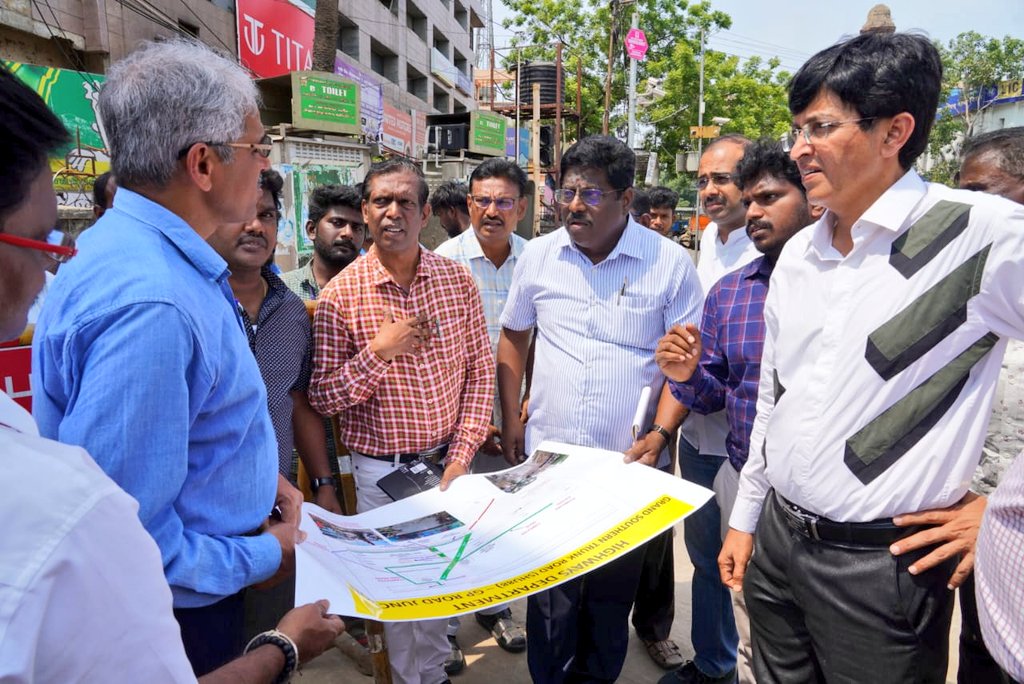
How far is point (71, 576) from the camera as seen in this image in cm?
61

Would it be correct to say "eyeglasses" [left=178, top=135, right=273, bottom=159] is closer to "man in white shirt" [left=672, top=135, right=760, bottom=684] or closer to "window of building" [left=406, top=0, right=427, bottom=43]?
"man in white shirt" [left=672, top=135, right=760, bottom=684]

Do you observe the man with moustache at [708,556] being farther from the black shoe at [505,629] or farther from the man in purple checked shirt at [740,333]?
the black shoe at [505,629]

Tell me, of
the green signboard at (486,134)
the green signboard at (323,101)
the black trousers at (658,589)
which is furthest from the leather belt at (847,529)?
the green signboard at (486,134)

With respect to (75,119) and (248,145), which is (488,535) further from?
(75,119)

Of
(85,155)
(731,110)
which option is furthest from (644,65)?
(85,155)

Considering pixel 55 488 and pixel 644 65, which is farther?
pixel 644 65

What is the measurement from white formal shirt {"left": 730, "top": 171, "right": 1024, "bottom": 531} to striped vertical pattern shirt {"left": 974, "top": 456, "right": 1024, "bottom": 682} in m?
0.29

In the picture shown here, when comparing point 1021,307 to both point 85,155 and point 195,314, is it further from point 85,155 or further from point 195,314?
point 85,155

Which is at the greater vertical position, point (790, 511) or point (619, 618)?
point (790, 511)

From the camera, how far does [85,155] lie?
6.85 m

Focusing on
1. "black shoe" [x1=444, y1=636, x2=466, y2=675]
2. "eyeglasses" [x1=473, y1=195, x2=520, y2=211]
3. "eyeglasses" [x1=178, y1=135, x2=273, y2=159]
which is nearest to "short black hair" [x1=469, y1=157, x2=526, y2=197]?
"eyeglasses" [x1=473, y1=195, x2=520, y2=211]

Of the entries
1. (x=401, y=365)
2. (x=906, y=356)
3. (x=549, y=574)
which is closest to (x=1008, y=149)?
(x=906, y=356)

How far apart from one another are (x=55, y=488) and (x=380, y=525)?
1197mm

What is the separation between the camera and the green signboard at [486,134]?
1622 centimetres
